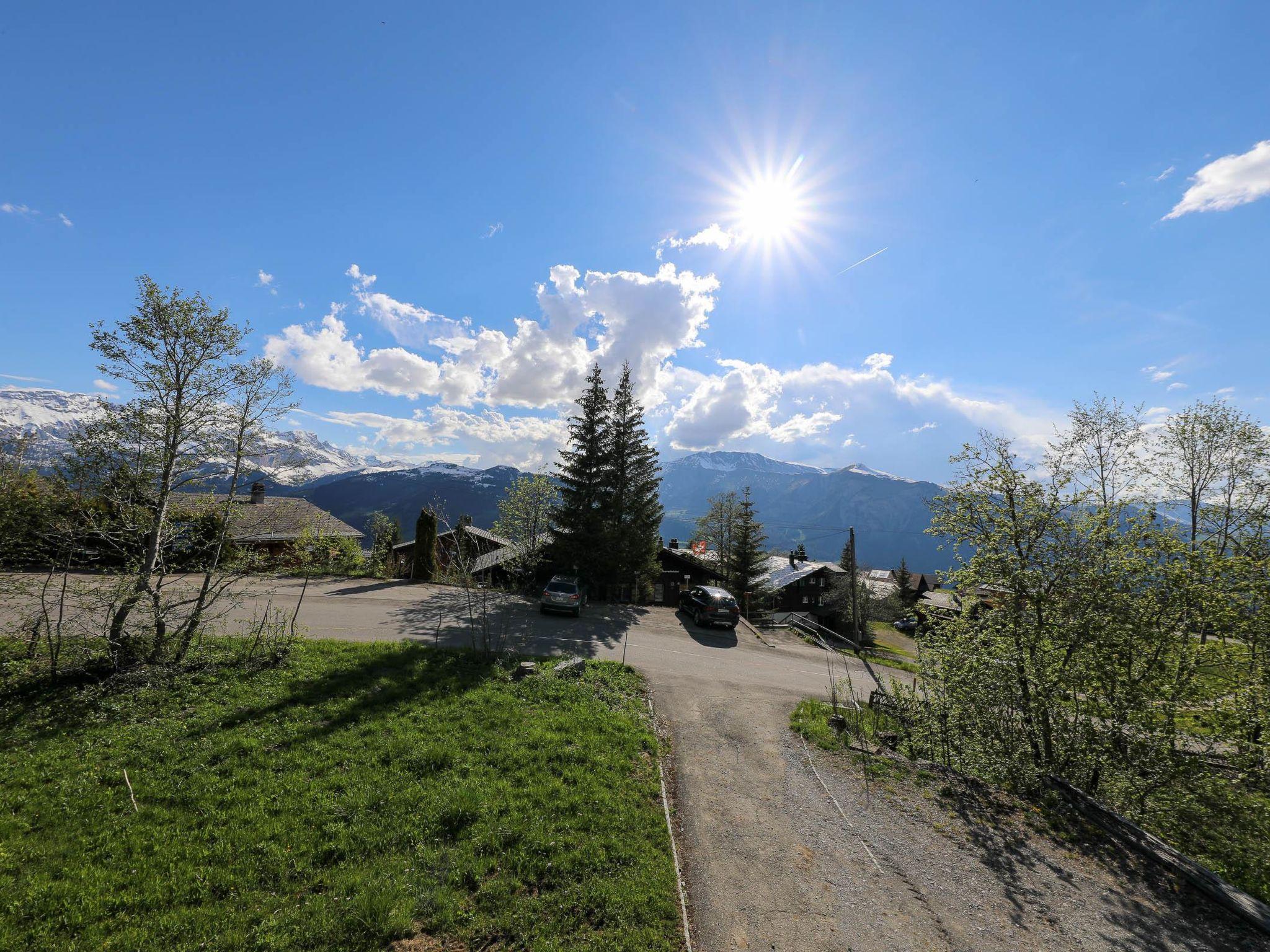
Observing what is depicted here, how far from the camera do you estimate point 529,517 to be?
27281 mm

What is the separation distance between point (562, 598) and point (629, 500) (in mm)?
7602

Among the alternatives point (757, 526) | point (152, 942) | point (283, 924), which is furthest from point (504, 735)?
point (757, 526)

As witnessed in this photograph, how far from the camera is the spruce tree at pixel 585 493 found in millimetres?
25047

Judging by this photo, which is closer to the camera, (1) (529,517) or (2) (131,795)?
(2) (131,795)

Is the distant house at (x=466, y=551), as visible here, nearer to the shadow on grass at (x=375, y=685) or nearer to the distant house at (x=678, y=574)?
the shadow on grass at (x=375, y=685)

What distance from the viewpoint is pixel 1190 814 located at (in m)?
7.05

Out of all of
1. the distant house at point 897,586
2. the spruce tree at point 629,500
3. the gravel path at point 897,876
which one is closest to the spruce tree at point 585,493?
the spruce tree at point 629,500

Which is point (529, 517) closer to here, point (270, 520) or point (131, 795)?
point (270, 520)

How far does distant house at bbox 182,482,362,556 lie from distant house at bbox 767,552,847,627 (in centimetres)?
4561

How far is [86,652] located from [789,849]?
1409cm

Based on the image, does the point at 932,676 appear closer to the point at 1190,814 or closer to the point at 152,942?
the point at 1190,814

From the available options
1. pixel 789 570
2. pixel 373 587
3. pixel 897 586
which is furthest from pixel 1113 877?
pixel 897 586

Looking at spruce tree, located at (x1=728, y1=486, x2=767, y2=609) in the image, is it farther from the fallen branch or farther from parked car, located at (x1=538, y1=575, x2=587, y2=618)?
the fallen branch

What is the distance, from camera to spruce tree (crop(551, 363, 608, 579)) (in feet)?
82.2
